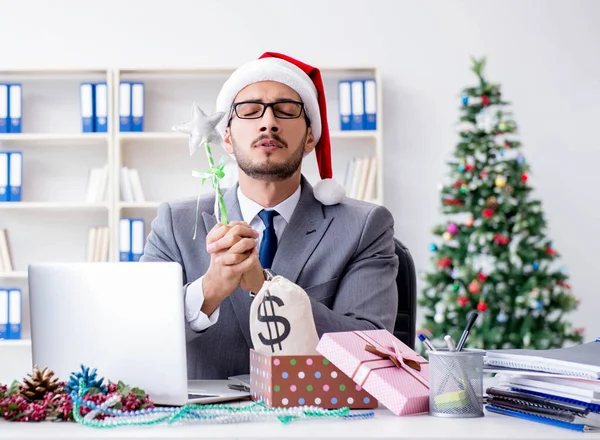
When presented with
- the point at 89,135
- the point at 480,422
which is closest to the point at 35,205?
the point at 89,135

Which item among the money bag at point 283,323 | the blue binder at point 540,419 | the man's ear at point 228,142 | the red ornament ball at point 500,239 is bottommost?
the blue binder at point 540,419

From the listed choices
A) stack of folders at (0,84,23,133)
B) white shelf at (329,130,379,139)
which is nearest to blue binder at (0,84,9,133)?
stack of folders at (0,84,23,133)

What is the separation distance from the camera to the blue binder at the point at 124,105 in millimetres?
4293

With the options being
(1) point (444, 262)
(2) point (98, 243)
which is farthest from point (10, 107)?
(1) point (444, 262)

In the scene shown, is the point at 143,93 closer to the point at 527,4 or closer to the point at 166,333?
the point at 527,4

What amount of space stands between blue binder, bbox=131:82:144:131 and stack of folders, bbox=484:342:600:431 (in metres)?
3.45

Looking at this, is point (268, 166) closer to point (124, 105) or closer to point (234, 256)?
point (234, 256)

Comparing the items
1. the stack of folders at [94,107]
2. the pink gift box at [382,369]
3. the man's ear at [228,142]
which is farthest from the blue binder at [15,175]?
the pink gift box at [382,369]

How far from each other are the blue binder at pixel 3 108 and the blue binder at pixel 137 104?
72cm

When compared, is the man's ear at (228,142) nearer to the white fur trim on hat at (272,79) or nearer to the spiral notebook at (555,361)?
the white fur trim on hat at (272,79)

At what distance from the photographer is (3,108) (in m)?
4.34

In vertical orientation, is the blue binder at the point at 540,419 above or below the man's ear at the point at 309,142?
below

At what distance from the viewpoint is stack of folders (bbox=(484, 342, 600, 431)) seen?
3.35 ft

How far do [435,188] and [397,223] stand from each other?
0.31 metres
